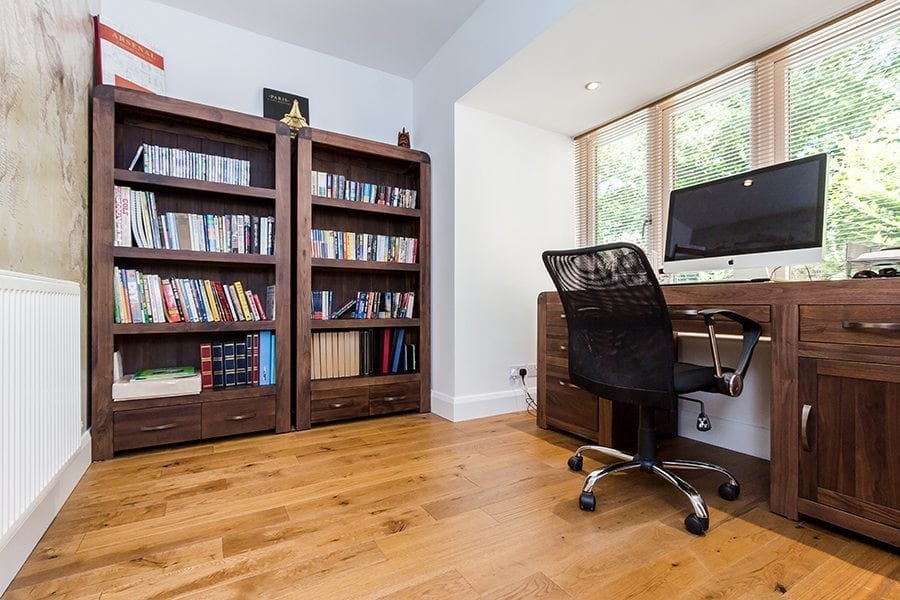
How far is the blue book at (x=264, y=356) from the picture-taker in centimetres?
237

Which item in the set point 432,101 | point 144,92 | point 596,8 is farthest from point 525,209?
point 144,92

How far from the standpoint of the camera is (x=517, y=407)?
2.86 metres

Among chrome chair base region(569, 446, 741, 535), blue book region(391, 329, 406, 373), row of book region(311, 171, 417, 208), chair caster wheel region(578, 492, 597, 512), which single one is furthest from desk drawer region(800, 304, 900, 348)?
row of book region(311, 171, 417, 208)

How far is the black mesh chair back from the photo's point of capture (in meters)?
1.38

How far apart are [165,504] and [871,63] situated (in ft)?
10.9

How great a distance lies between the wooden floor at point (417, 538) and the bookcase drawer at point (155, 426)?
85mm


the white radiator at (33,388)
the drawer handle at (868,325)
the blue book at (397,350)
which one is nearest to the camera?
the white radiator at (33,388)

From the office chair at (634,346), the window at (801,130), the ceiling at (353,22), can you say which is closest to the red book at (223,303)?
the ceiling at (353,22)

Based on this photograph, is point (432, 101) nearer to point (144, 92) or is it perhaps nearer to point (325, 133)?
point (325, 133)

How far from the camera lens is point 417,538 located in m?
1.30

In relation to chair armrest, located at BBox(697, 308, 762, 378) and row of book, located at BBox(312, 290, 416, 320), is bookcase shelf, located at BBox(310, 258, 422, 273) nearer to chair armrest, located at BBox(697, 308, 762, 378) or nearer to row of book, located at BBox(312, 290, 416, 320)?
row of book, located at BBox(312, 290, 416, 320)

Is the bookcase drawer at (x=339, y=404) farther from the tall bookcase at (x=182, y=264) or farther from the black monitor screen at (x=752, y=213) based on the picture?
the black monitor screen at (x=752, y=213)

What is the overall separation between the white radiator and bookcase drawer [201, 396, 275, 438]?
2.37ft

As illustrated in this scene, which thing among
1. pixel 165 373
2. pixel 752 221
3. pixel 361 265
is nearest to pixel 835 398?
pixel 752 221
